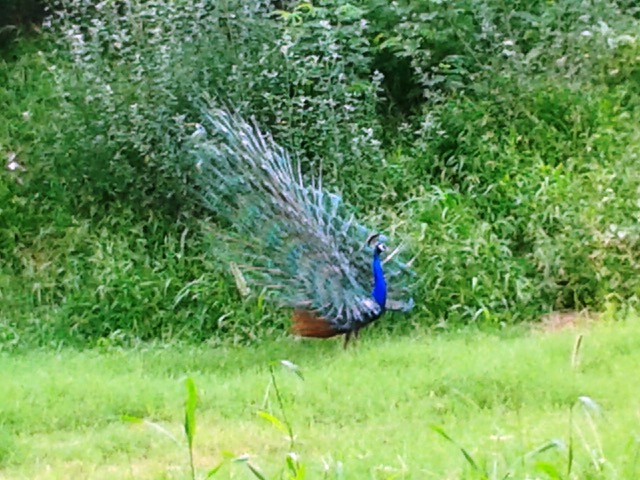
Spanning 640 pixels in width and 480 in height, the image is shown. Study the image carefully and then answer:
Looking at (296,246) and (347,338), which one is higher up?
(296,246)

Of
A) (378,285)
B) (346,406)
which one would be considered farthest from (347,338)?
(346,406)

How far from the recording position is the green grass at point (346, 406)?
368cm

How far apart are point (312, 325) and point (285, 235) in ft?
1.76

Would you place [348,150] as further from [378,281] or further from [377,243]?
[378,281]

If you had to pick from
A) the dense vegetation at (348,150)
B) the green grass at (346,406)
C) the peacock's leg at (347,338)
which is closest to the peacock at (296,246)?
the peacock's leg at (347,338)

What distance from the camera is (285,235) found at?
5.88 m

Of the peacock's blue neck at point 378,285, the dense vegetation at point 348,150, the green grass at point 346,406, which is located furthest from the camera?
the dense vegetation at point 348,150

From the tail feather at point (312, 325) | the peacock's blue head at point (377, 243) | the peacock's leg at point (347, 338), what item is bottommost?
the peacock's leg at point (347, 338)

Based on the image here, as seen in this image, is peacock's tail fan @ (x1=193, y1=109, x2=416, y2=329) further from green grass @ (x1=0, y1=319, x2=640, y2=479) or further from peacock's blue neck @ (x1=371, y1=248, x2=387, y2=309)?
green grass @ (x1=0, y1=319, x2=640, y2=479)

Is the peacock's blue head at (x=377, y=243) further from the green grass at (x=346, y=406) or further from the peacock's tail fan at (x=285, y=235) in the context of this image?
the green grass at (x=346, y=406)

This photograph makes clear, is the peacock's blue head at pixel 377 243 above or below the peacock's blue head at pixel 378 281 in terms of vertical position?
above

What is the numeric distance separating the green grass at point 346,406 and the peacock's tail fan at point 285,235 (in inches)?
13.0

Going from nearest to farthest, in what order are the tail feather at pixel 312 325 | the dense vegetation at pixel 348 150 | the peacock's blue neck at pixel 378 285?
the tail feather at pixel 312 325, the peacock's blue neck at pixel 378 285, the dense vegetation at pixel 348 150

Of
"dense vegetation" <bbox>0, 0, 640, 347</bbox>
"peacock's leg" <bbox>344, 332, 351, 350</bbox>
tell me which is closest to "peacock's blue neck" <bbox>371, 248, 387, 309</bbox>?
"peacock's leg" <bbox>344, 332, 351, 350</bbox>
